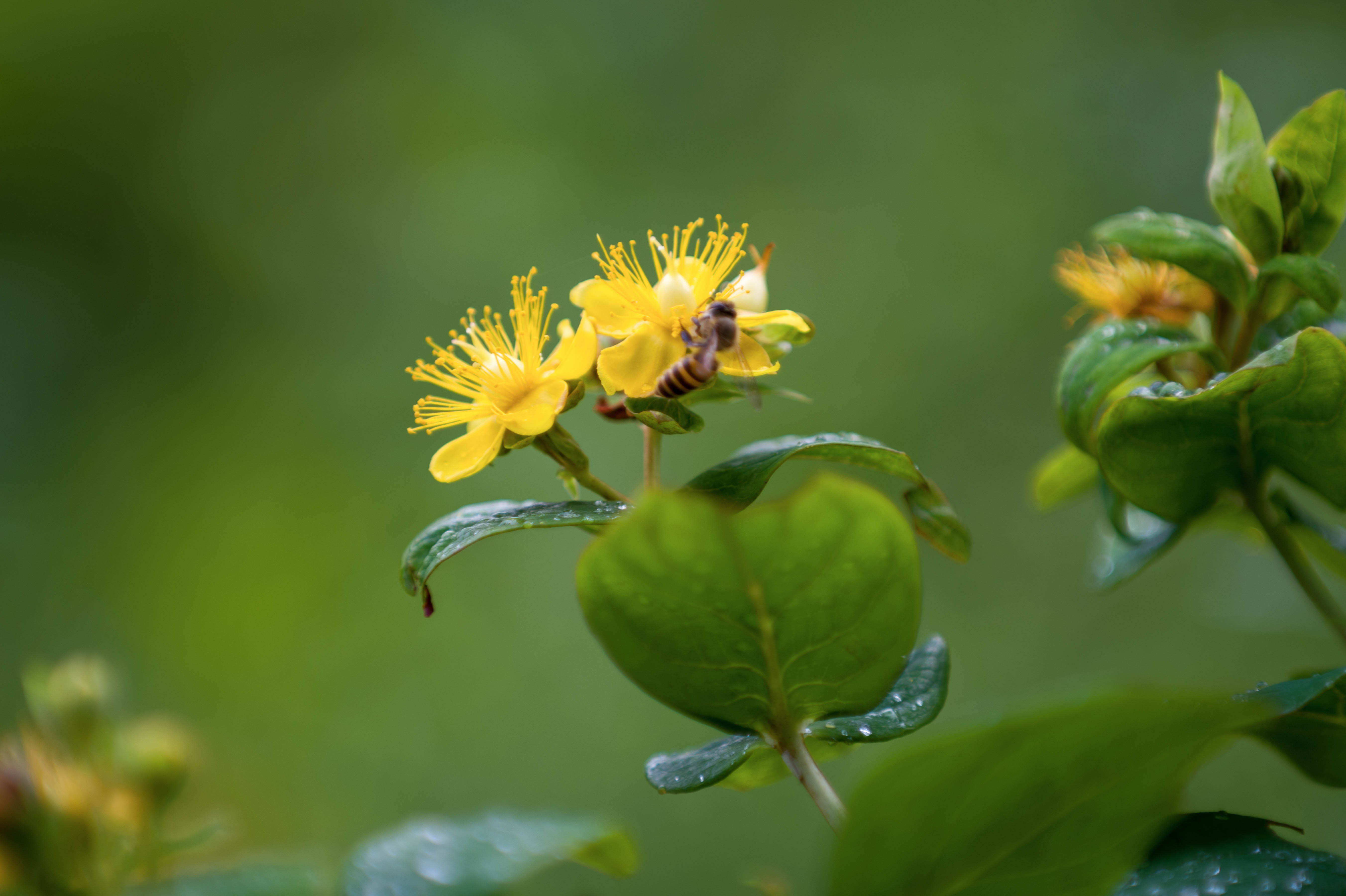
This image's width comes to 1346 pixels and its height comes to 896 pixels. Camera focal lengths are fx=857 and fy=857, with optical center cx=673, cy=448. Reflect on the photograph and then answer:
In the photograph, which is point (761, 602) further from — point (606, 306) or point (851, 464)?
point (606, 306)

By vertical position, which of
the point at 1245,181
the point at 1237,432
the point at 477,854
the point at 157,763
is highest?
the point at 1245,181

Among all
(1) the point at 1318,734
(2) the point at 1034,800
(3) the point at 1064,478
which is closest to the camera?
(2) the point at 1034,800

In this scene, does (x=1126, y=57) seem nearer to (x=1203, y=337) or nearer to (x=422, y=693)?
(x=1203, y=337)

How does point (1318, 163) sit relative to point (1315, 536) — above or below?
above

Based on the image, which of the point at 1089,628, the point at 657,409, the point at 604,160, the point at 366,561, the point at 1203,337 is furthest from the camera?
the point at 604,160

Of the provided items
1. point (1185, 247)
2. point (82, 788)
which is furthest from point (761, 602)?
point (82, 788)

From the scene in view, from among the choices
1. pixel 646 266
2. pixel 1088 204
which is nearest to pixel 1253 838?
pixel 646 266

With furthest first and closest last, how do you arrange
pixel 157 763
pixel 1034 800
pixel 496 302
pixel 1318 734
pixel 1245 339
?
pixel 496 302
pixel 157 763
pixel 1245 339
pixel 1318 734
pixel 1034 800

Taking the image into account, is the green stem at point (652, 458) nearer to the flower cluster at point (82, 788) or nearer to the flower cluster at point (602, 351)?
the flower cluster at point (602, 351)
